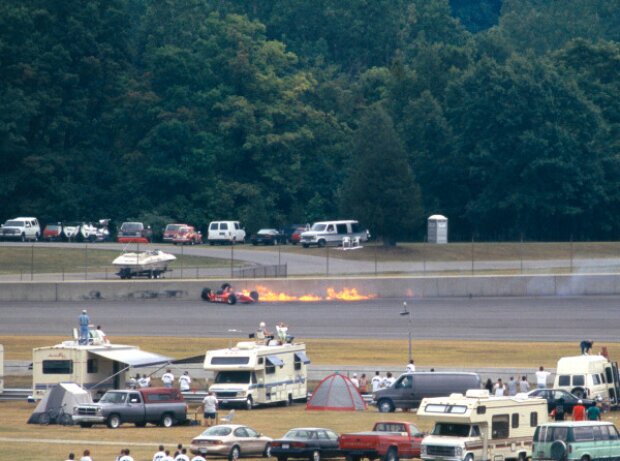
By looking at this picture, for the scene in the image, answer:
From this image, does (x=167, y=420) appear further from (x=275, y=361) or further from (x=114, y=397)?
(x=275, y=361)

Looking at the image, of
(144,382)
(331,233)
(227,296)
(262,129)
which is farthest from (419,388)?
(262,129)

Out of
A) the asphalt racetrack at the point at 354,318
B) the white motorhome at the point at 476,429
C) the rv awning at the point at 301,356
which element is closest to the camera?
the white motorhome at the point at 476,429

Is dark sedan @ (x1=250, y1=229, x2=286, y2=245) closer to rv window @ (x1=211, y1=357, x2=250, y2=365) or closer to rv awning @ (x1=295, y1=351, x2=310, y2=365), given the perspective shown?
rv awning @ (x1=295, y1=351, x2=310, y2=365)

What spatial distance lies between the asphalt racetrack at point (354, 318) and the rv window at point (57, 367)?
18.2 m

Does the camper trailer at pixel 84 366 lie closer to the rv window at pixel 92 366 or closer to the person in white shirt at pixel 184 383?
the rv window at pixel 92 366

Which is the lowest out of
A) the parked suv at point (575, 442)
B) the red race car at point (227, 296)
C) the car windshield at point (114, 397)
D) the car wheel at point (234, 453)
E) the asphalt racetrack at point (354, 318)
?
the car wheel at point (234, 453)

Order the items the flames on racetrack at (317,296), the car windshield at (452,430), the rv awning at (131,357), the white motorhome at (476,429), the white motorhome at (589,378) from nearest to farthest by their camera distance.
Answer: the white motorhome at (476,429)
the car windshield at (452,430)
the white motorhome at (589,378)
the rv awning at (131,357)
the flames on racetrack at (317,296)

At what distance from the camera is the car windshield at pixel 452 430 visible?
124ft

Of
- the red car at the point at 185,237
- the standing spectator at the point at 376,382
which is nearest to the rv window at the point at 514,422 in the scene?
the standing spectator at the point at 376,382

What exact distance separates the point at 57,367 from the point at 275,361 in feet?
24.3

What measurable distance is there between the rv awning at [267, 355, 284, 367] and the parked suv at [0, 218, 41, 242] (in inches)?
2606

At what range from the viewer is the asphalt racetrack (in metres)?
71.8

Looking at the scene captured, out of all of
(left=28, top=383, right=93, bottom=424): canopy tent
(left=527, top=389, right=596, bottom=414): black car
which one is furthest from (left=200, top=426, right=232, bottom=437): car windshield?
(left=527, top=389, right=596, bottom=414): black car

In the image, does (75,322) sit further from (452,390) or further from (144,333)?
(452,390)
